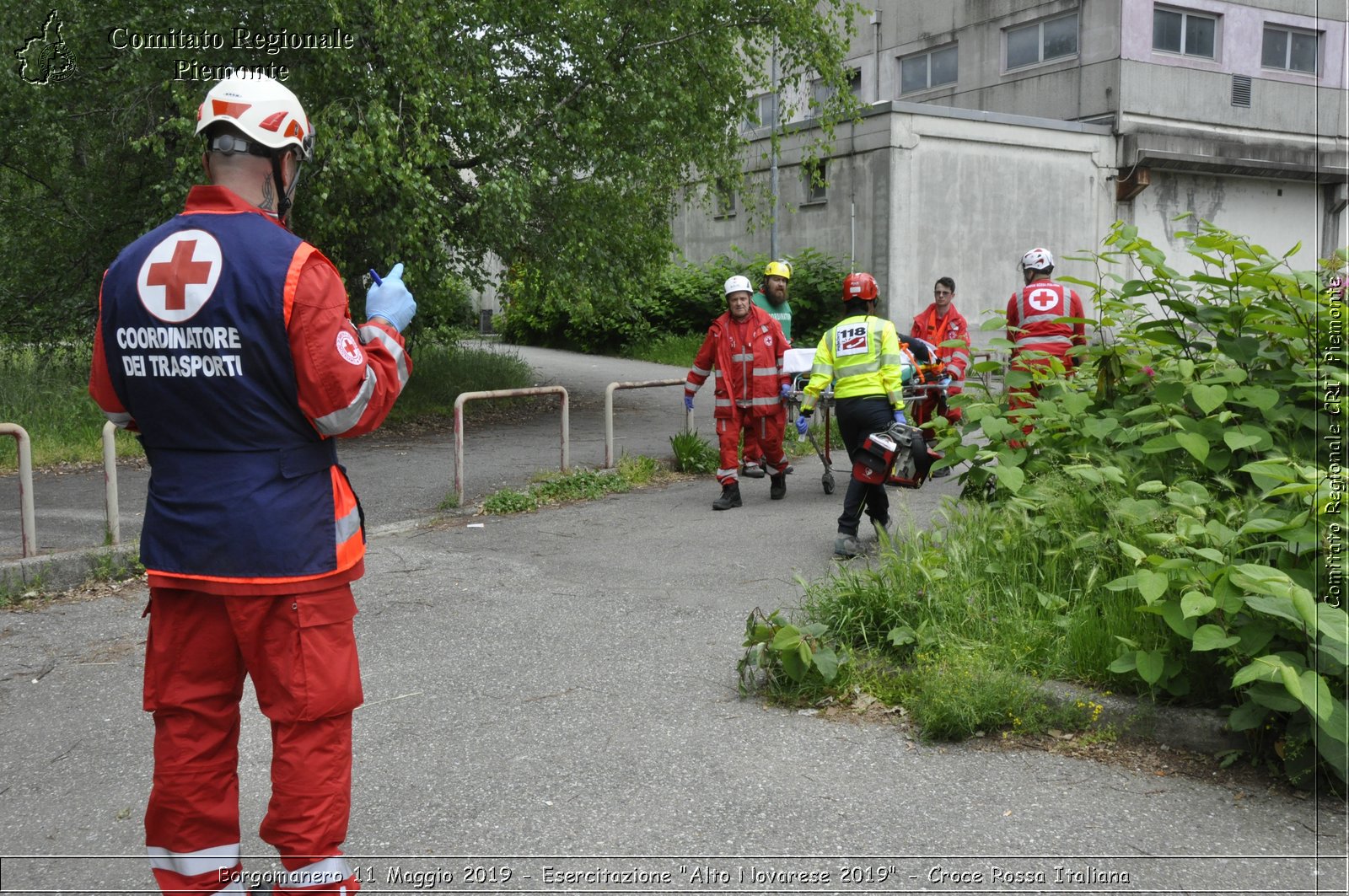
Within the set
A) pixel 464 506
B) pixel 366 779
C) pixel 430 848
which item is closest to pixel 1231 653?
pixel 430 848

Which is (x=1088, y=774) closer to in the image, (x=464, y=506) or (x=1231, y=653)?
(x=1231, y=653)

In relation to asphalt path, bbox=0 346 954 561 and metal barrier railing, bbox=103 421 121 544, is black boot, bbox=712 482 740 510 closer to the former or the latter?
asphalt path, bbox=0 346 954 561

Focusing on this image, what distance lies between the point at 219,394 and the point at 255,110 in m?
0.76

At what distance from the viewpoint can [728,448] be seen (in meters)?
10.1

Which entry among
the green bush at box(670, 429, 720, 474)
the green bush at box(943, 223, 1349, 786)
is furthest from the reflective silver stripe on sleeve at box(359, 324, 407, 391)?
the green bush at box(670, 429, 720, 474)

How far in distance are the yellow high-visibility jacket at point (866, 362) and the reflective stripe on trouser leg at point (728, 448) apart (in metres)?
1.99

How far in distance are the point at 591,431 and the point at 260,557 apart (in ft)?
39.5

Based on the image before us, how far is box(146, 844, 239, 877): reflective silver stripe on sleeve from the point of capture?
316cm

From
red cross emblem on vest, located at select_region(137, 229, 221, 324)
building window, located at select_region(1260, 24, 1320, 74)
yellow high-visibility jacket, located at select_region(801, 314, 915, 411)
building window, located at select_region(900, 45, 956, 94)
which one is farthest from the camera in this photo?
building window, located at select_region(900, 45, 956, 94)

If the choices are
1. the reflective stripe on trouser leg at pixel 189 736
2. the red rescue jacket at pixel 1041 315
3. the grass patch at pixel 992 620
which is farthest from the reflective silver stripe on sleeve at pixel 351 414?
the red rescue jacket at pixel 1041 315

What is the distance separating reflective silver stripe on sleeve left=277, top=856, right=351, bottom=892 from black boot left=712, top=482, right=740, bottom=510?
6.93 m

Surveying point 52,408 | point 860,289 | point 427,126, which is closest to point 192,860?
point 860,289

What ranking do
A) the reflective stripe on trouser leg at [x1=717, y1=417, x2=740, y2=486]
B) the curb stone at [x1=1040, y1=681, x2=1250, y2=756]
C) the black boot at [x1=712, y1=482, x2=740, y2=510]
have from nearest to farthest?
the curb stone at [x1=1040, y1=681, x2=1250, y2=756], the black boot at [x1=712, y1=482, x2=740, y2=510], the reflective stripe on trouser leg at [x1=717, y1=417, x2=740, y2=486]

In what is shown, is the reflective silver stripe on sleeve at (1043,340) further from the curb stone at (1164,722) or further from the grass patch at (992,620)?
the curb stone at (1164,722)
